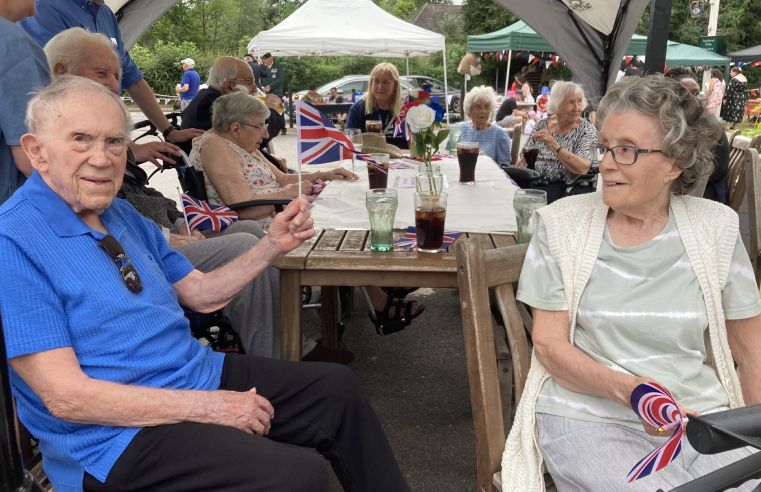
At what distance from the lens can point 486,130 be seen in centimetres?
514

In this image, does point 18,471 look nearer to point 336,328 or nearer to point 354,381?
point 354,381

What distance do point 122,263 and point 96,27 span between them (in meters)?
3.01

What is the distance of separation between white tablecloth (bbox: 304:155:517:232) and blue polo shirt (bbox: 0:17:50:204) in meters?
1.06

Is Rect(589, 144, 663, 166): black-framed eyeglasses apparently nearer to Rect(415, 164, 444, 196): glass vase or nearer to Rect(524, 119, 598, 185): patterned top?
Rect(415, 164, 444, 196): glass vase

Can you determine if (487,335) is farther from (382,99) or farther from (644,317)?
(382,99)

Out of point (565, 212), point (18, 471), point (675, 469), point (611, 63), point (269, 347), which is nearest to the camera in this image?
point (18, 471)

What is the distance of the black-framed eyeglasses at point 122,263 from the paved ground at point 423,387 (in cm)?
120

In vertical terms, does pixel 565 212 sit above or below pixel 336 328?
above

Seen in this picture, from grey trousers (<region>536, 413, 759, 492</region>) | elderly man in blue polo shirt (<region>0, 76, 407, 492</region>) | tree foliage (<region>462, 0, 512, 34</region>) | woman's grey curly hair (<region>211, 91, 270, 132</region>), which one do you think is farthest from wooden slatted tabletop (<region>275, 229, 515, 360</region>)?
tree foliage (<region>462, 0, 512, 34</region>)

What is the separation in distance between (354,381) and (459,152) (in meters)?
1.89

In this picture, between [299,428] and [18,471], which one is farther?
[299,428]

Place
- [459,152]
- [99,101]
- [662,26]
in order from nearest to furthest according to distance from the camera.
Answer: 1. [99,101]
2. [662,26]
3. [459,152]

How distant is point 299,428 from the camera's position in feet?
5.76

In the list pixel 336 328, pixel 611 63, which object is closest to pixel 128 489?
pixel 336 328
